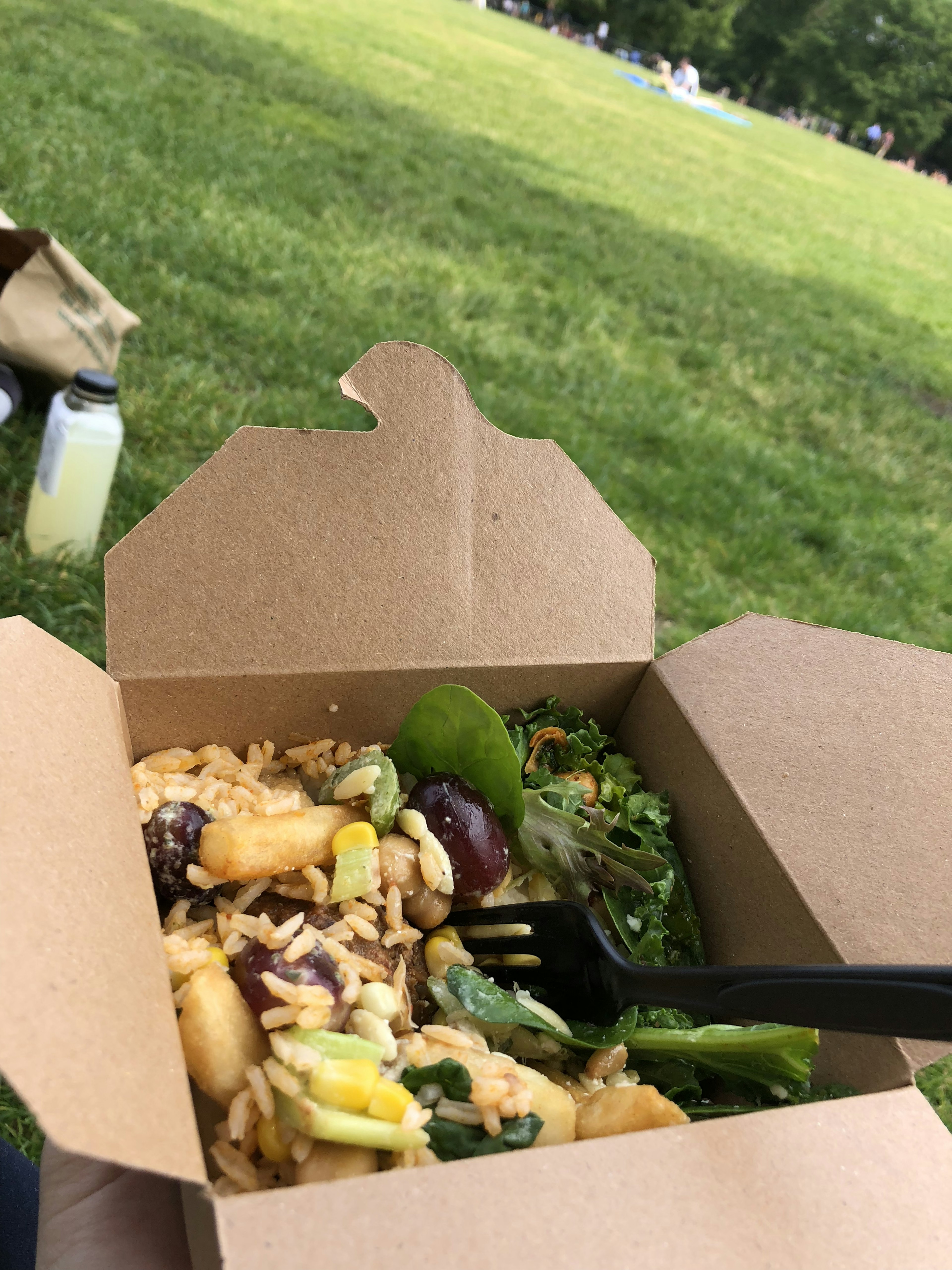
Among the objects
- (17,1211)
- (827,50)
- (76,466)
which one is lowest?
(17,1211)

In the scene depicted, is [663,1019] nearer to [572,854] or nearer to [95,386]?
[572,854]

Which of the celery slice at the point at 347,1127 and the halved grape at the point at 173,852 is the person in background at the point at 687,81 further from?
the celery slice at the point at 347,1127

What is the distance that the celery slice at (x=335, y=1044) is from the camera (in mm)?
1024

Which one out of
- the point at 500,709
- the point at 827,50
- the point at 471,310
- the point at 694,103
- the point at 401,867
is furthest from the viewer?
the point at 827,50

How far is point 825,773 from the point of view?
1.45 m

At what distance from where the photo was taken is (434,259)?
19.7ft

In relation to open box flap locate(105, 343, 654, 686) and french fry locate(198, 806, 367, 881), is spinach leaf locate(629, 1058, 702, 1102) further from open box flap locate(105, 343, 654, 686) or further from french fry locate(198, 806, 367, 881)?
open box flap locate(105, 343, 654, 686)

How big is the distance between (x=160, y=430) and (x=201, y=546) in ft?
7.45

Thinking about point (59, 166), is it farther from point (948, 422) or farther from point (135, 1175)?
point (948, 422)

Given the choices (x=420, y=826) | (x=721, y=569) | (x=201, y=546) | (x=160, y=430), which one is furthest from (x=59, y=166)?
(x=420, y=826)

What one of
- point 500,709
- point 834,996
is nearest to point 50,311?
point 500,709

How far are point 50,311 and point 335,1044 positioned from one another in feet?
8.93

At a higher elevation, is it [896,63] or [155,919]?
[896,63]

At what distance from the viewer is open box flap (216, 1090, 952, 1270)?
77 cm
